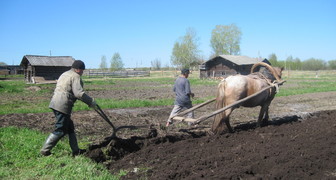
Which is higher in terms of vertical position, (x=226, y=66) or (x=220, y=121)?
(x=226, y=66)

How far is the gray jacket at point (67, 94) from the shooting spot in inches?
198

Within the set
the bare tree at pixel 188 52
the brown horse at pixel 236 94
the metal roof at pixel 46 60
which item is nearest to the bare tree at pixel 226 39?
the bare tree at pixel 188 52

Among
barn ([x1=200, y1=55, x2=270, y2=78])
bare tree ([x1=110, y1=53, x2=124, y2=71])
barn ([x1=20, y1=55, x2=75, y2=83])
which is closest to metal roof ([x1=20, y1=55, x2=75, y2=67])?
barn ([x1=20, y1=55, x2=75, y2=83])

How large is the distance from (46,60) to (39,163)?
32.4 metres

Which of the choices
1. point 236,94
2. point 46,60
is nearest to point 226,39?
point 46,60

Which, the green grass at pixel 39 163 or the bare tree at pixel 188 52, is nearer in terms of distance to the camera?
the green grass at pixel 39 163

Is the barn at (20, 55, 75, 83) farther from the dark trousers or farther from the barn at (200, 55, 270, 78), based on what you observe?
the dark trousers

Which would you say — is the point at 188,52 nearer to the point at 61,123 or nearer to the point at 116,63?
the point at 116,63

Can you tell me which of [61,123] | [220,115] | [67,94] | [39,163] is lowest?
[39,163]

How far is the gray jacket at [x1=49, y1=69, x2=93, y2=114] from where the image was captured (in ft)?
16.5

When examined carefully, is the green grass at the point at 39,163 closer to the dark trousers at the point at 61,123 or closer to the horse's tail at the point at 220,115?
the dark trousers at the point at 61,123

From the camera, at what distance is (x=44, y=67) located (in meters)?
33.6

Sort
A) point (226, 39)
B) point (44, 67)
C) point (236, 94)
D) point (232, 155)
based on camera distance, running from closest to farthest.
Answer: point (232, 155) → point (236, 94) → point (44, 67) → point (226, 39)

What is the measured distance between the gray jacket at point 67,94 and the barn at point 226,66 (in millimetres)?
36892
